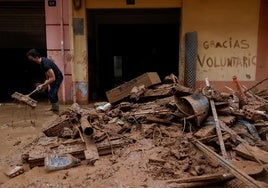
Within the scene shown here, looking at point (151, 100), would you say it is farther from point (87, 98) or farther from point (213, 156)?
point (87, 98)

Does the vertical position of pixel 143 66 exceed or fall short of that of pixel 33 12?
it falls short

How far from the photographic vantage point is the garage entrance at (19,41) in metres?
9.87

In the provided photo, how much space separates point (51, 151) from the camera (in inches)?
183

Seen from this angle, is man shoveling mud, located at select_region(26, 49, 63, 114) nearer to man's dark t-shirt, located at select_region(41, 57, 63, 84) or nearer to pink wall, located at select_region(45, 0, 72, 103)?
man's dark t-shirt, located at select_region(41, 57, 63, 84)

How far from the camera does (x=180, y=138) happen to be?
4.71 m

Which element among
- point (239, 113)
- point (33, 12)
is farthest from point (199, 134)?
point (33, 12)

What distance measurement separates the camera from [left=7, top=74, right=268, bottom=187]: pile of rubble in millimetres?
3840

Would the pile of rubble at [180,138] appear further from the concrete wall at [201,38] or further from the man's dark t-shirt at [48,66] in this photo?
the concrete wall at [201,38]

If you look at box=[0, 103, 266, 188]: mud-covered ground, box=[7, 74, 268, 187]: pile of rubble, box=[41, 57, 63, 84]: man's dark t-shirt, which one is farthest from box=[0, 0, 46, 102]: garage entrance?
box=[0, 103, 266, 188]: mud-covered ground

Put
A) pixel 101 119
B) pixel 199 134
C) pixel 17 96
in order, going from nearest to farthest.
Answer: pixel 199 134, pixel 101 119, pixel 17 96

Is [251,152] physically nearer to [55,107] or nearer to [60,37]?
[55,107]

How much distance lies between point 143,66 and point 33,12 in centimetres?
679

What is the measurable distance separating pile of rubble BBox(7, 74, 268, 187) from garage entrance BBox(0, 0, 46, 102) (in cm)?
527

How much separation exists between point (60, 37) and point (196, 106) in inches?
220
